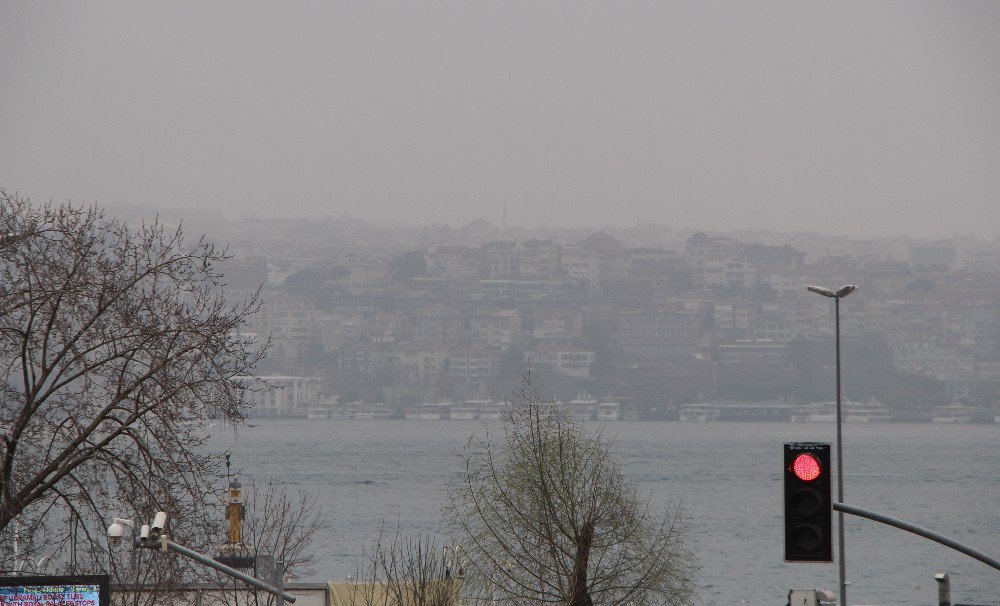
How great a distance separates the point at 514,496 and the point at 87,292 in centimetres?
1430

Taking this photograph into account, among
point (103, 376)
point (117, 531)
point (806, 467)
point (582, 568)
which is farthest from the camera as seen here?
point (582, 568)

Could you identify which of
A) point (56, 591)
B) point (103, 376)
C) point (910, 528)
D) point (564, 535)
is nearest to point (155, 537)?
point (56, 591)

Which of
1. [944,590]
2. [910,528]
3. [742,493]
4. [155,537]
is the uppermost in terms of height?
[910,528]

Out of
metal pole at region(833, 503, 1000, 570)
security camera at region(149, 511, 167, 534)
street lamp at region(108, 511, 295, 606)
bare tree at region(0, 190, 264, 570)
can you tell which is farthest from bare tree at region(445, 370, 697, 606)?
metal pole at region(833, 503, 1000, 570)

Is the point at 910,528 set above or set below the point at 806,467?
below

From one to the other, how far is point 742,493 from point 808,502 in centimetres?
10953

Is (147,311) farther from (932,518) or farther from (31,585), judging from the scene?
(932,518)

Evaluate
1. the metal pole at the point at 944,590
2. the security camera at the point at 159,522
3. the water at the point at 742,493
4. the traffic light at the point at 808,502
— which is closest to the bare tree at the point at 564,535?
the water at the point at 742,493

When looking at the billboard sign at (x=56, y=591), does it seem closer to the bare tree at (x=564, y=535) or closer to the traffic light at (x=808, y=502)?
the traffic light at (x=808, y=502)

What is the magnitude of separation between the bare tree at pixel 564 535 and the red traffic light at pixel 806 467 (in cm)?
1804

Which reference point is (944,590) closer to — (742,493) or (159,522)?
(159,522)

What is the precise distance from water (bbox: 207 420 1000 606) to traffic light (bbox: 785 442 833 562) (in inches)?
1102

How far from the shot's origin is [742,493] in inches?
4599

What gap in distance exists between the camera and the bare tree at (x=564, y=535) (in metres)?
28.5
